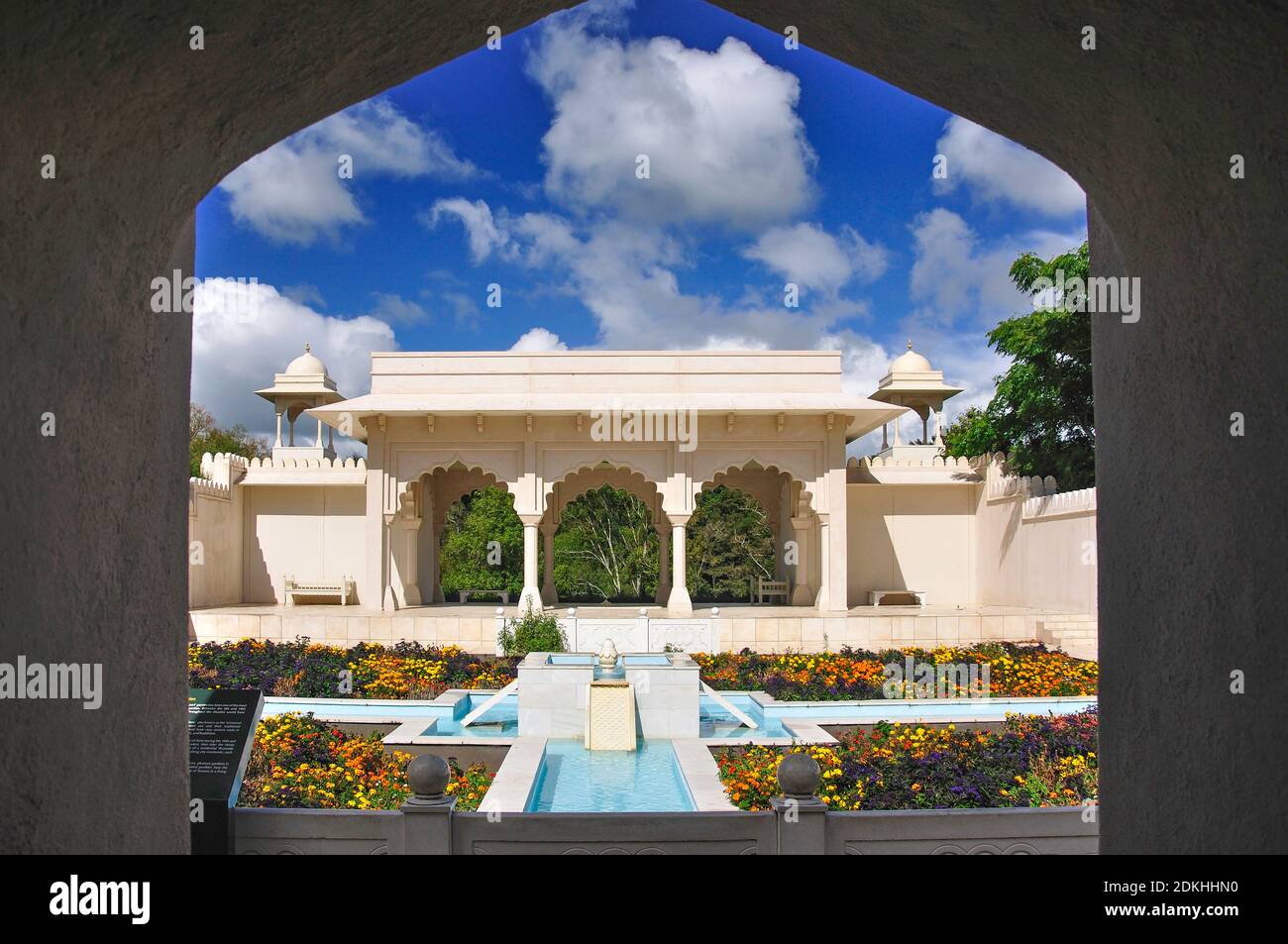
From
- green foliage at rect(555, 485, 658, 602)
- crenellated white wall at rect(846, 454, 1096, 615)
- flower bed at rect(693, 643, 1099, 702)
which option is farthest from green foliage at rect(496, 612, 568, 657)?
green foliage at rect(555, 485, 658, 602)

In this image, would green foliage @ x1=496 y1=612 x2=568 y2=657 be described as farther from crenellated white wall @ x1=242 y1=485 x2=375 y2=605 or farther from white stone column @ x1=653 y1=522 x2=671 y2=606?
crenellated white wall @ x1=242 y1=485 x2=375 y2=605

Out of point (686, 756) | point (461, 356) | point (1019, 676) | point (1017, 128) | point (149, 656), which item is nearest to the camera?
point (149, 656)

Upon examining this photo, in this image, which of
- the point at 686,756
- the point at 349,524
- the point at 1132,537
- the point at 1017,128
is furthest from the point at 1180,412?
the point at 349,524

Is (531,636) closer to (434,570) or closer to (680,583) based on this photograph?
(680,583)

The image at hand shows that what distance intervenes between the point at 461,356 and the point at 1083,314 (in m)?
11.8

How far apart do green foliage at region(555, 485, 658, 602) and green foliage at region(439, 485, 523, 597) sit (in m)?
1.65

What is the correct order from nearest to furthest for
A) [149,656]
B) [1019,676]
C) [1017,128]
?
[149,656] < [1017,128] < [1019,676]

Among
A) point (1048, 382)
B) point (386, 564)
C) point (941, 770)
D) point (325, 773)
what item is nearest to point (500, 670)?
point (386, 564)

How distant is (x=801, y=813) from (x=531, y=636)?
10158mm

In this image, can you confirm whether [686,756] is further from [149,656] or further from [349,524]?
[349,524]

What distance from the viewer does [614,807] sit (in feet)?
24.1

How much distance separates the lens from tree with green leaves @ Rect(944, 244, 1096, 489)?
18359 mm

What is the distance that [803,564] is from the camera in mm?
20062

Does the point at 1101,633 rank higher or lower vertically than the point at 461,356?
lower
